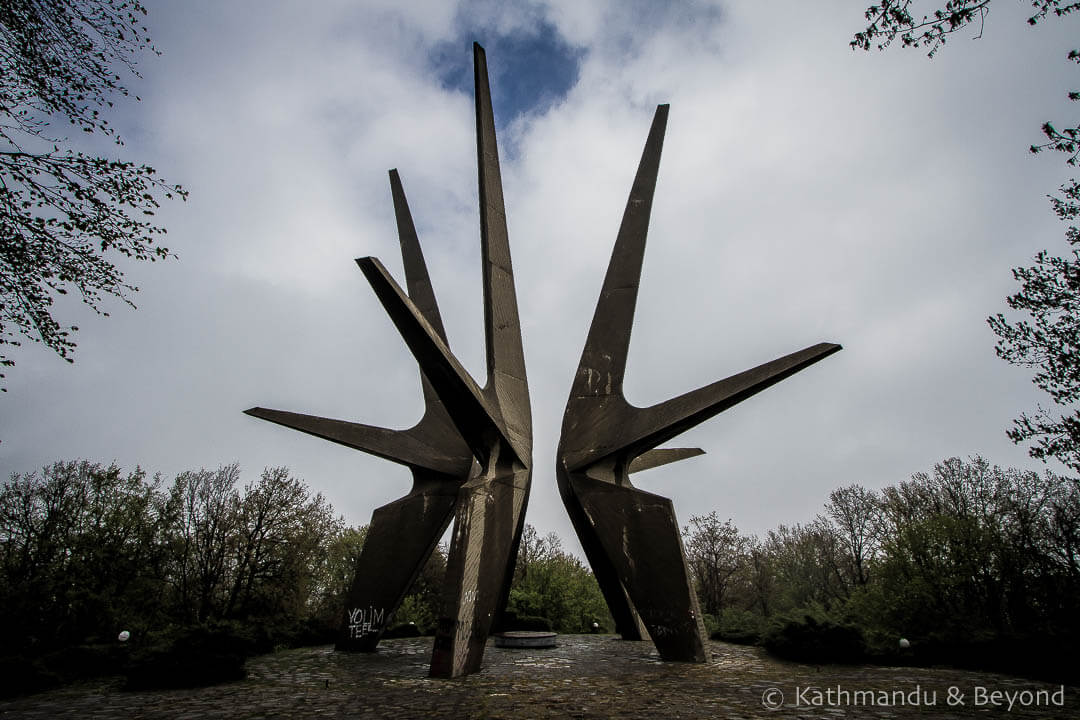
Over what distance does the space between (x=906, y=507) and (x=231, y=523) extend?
2701cm

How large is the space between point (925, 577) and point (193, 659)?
60.7ft

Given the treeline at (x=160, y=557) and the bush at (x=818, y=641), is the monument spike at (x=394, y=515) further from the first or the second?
the bush at (x=818, y=641)

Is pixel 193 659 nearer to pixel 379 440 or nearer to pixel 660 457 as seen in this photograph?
pixel 379 440

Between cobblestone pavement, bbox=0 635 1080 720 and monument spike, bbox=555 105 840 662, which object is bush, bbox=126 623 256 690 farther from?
→ monument spike, bbox=555 105 840 662

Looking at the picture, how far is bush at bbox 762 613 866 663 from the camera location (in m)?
9.81

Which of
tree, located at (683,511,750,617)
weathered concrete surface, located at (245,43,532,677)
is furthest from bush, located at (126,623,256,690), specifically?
tree, located at (683,511,750,617)

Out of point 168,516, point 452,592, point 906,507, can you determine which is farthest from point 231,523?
point 906,507

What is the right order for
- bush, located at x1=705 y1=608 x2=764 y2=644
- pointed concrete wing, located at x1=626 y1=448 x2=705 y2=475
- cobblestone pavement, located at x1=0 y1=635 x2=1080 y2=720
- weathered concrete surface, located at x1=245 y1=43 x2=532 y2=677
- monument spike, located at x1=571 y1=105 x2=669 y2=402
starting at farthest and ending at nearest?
bush, located at x1=705 y1=608 x2=764 y2=644, pointed concrete wing, located at x1=626 y1=448 x2=705 y2=475, monument spike, located at x1=571 y1=105 x2=669 y2=402, weathered concrete surface, located at x1=245 y1=43 x2=532 y2=677, cobblestone pavement, located at x1=0 y1=635 x2=1080 y2=720

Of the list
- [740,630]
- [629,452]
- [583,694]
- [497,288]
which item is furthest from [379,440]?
[740,630]

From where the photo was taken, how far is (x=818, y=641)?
32.6ft

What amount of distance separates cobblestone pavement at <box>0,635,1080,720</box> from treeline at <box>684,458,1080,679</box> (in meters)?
0.85

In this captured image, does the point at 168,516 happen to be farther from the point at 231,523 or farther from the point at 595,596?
the point at 595,596

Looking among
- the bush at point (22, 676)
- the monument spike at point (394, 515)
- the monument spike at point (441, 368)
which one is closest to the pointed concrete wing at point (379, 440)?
the monument spike at point (394, 515)

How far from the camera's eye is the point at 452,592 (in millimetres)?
7961
